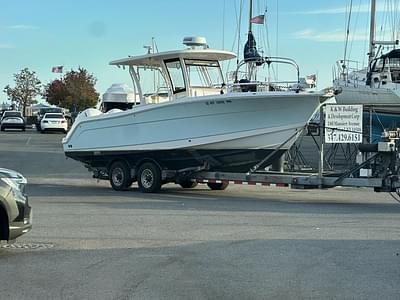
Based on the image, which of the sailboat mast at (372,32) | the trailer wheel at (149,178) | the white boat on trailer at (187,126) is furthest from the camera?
the sailboat mast at (372,32)

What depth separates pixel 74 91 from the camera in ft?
262

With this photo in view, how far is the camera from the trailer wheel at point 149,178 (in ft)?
55.2

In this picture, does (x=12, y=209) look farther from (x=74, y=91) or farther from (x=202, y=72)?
(x=74, y=91)

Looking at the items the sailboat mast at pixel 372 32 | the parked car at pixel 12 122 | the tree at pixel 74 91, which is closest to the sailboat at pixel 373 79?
the sailboat mast at pixel 372 32

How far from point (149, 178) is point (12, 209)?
28.3ft

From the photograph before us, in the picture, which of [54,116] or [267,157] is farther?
[54,116]

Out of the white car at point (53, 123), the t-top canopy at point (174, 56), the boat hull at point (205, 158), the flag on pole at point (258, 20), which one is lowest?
the boat hull at point (205, 158)

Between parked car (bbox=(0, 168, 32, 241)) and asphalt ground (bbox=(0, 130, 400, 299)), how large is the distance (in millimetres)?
352

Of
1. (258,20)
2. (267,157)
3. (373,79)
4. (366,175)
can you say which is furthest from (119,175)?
(373,79)

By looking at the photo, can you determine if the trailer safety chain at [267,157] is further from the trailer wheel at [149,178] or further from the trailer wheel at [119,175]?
the trailer wheel at [119,175]

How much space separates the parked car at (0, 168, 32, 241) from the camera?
27.9 feet

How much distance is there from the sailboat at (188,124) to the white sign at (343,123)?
0.47m

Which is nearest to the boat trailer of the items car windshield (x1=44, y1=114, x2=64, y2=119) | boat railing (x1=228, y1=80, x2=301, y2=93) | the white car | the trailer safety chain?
the trailer safety chain

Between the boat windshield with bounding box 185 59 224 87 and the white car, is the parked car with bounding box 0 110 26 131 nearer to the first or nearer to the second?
the white car
